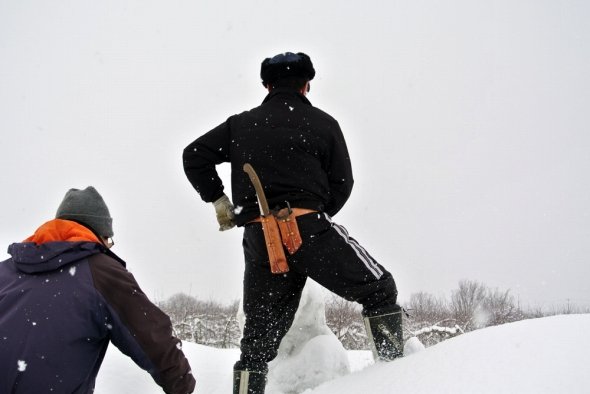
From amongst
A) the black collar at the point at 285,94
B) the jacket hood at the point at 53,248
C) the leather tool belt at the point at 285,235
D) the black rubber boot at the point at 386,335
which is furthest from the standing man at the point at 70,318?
the black collar at the point at 285,94

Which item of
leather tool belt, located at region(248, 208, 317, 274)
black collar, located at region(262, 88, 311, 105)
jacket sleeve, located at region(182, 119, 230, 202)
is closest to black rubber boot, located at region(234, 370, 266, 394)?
leather tool belt, located at region(248, 208, 317, 274)

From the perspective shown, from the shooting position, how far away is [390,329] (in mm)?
2268

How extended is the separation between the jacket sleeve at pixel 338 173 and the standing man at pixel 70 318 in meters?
1.27

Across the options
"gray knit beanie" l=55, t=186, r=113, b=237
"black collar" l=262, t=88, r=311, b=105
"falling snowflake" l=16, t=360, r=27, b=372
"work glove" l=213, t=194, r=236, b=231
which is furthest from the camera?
"black collar" l=262, t=88, r=311, b=105

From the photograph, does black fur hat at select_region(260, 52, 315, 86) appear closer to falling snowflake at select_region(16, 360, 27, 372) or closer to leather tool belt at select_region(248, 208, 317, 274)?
leather tool belt at select_region(248, 208, 317, 274)

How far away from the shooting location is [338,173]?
2555mm

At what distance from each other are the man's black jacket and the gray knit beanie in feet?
2.58

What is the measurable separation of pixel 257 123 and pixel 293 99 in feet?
0.95

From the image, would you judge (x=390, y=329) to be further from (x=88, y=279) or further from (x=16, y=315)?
(x=16, y=315)

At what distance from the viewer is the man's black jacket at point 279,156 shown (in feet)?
7.71

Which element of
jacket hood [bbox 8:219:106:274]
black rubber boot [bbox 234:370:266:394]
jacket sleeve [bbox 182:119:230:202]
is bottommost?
black rubber boot [bbox 234:370:266:394]

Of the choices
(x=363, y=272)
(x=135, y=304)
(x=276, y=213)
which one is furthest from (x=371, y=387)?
(x=135, y=304)

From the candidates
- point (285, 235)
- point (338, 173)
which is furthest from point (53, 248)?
point (338, 173)

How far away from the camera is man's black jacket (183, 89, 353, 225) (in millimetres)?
2350
